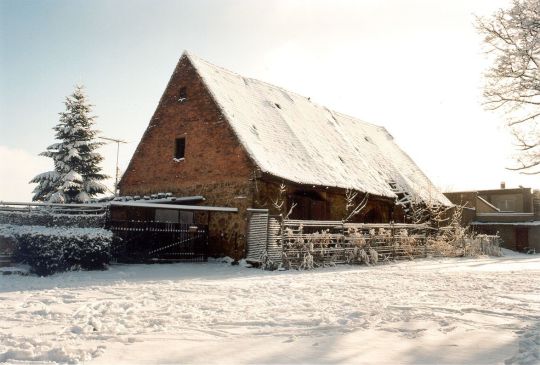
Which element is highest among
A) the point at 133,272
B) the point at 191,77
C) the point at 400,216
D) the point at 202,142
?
the point at 191,77

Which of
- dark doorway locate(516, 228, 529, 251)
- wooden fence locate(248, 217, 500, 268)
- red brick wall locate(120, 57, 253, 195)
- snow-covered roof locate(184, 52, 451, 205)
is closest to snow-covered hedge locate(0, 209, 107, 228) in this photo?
wooden fence locate(248, 217, 500, 268)

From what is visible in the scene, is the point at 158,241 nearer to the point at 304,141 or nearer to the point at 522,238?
the point at 304,141

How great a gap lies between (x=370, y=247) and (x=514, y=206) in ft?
106

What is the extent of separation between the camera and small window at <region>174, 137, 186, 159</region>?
18.9m

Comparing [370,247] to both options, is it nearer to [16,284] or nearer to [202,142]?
[202,142]

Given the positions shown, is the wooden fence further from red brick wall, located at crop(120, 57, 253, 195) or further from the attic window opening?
the attic window opening

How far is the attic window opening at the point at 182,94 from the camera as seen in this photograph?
1927 cm

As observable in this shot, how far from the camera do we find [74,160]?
29.1 meters

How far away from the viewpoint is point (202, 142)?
17922mm

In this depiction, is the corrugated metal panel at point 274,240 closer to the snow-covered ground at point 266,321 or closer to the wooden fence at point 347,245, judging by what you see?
the wooden fence at point 347,245

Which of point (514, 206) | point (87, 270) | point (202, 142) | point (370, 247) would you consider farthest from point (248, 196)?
point (514, 206)

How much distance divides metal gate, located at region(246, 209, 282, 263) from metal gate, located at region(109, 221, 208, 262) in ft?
7.54

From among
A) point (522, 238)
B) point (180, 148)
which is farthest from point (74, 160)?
point (522, 238)

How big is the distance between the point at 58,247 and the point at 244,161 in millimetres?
7200
